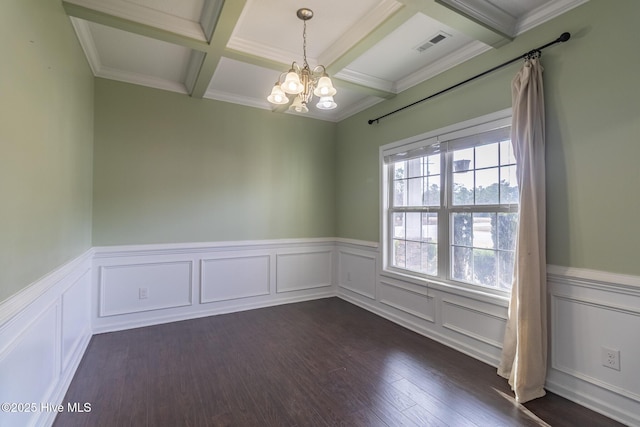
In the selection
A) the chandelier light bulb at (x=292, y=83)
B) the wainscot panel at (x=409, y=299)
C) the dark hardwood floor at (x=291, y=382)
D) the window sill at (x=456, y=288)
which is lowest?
the dark hardwood floor at (x=291, y=382)

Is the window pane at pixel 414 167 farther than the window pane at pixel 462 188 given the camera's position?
Yes

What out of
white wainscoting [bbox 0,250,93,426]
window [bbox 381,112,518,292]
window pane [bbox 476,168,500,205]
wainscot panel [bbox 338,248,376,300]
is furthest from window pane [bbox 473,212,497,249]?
white wainscoting [bbox 0,250,93,426]

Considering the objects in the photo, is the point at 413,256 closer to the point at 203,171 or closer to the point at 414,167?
the point at 414,167

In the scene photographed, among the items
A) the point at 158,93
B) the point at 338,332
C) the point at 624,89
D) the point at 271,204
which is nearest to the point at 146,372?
the point at 338,332

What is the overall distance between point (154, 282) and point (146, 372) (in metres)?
1.31

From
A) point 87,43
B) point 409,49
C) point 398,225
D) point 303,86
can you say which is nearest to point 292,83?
point 303,86

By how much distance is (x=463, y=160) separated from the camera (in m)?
3.00

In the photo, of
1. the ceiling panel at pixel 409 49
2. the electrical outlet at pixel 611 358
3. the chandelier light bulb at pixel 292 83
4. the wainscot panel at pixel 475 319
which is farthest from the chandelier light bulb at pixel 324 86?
the electrical outlet at pixel 611 358

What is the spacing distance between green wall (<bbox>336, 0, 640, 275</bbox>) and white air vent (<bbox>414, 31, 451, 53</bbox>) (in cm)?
46

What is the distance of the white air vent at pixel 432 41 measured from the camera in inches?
104

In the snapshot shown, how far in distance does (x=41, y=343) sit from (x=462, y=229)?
3.33 m

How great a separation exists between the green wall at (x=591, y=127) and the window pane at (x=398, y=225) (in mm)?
1527

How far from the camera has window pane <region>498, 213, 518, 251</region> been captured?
2584 millimetres

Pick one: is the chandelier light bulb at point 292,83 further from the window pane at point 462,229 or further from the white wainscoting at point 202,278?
the white wainscoting at point 202,278
